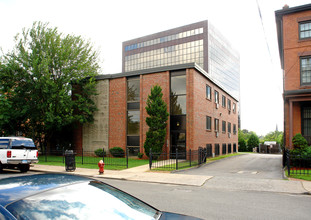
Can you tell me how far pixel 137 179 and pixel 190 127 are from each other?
10.3 meters

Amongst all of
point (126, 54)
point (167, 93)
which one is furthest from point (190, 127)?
point (126, 54)

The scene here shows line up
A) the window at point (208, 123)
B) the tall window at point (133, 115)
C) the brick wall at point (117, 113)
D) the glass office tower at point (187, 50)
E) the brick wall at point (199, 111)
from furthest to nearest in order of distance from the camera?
the glass office tower at point (187, 50) < the window at point (208, 123) < the brick wall at point (117, 113) < the tall window at point (133, 115) < the brick wall at point (199, 111)

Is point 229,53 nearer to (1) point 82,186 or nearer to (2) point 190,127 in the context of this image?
(2) point 190,127

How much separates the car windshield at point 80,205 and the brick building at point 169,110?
19823 mm

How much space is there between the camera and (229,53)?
87.6m

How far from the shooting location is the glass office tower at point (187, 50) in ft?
234

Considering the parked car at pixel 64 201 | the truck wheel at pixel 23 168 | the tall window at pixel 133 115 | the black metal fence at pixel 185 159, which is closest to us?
the parked car at pixel 64 201

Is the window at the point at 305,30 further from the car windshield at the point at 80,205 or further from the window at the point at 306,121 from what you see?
the car windshield at the point at 80,205

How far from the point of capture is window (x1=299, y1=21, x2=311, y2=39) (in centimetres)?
1876

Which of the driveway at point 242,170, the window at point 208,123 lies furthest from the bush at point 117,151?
the window at point 208,123

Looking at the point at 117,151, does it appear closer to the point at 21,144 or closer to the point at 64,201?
the point at 21,144

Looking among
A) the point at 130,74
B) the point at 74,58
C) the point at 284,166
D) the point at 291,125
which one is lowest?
the point at 284,166

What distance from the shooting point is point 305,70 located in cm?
1848

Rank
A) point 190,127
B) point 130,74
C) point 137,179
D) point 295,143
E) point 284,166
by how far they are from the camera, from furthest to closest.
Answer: point 130,74, point 190,127, point 284,166, point 295,143, point 137,179
